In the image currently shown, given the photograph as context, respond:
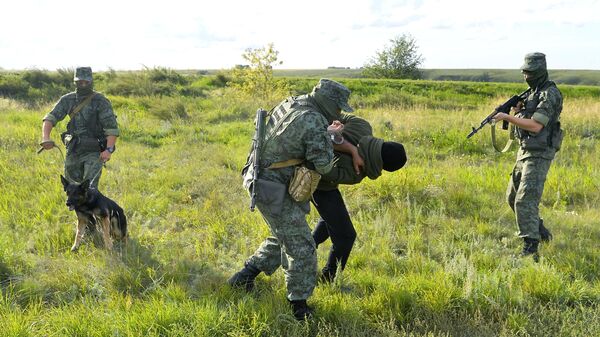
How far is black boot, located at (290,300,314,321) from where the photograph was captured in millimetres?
2924

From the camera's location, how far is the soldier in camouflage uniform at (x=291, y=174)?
280 cm

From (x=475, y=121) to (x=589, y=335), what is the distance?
822 centimetres

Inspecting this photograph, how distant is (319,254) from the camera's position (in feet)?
13.4

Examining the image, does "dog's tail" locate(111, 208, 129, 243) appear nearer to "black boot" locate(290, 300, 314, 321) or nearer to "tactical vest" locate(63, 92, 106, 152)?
"tactical vest" locate(63, 92, 106, 152)

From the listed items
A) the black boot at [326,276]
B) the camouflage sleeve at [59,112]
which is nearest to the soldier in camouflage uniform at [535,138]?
the black boot at [326,276]

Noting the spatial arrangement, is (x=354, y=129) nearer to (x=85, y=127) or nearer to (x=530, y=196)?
(x=530, y=196)

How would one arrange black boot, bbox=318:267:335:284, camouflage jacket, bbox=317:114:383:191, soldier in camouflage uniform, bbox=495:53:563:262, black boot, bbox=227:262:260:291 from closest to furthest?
1. camouflage jacket, bbox=317:114:383:191
2. black boot, bbox=227:262:260:291
3. black boot, bbox=318:267:335:284
4. soldier in camouflage uniform, bbox=495:53:563:262

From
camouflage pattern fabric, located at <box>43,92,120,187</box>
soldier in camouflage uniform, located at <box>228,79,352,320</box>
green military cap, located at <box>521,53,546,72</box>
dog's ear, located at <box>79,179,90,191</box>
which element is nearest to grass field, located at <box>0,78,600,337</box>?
soldier in camouflage uniform, located at <box>228,79,352,320</box>

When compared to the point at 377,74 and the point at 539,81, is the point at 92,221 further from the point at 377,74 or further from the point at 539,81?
the point at 377,74

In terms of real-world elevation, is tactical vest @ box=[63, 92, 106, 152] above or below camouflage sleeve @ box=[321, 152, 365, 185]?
above

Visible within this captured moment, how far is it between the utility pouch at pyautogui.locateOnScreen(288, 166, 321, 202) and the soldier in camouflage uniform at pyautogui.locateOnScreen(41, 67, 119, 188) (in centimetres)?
261

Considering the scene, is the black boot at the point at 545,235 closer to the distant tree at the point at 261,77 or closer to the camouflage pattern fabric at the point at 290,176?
the camouflage pattern fabric at the point at 290,176

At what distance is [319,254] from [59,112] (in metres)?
3.18

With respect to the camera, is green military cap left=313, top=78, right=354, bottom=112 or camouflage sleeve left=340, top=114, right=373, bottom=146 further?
camouflage sleeve left=340, top=114, right=373, bottom=146
